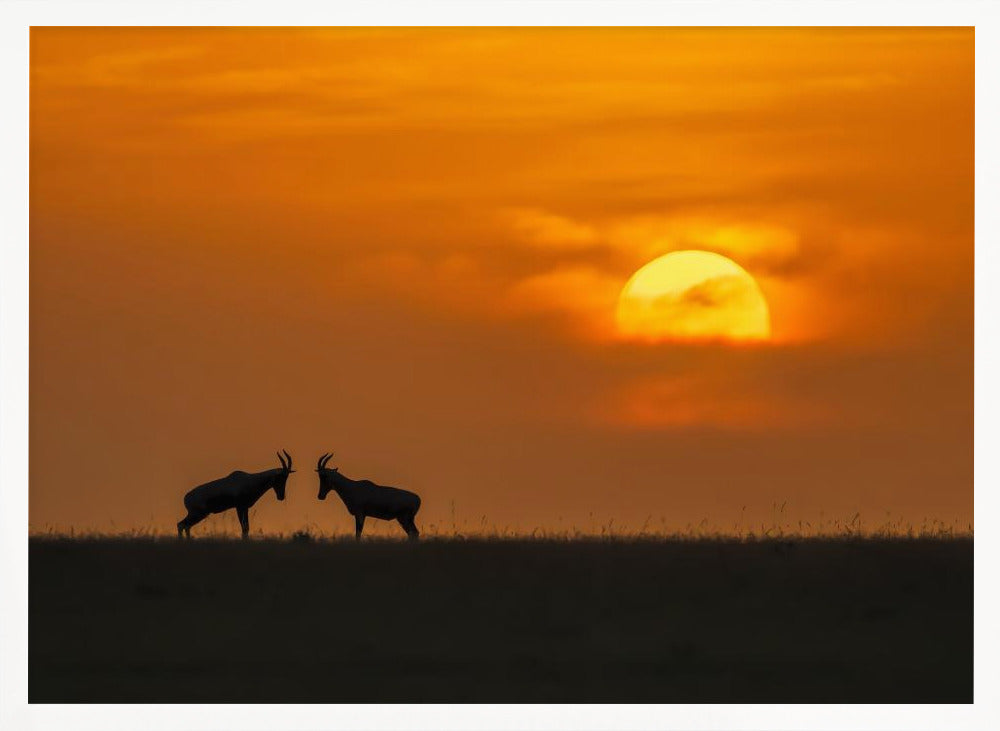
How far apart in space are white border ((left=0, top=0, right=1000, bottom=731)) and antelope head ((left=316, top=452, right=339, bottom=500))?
13977 mm

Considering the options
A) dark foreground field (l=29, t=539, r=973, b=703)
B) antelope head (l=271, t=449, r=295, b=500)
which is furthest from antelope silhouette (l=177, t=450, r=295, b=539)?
dark foreground field (l=29, t=539, r=973, b=703)

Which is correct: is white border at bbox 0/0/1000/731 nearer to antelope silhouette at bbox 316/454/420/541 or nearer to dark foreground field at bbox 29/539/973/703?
dark foreground field at bbox 29/539/973/703

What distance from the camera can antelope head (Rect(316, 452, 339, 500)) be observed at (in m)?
37.4

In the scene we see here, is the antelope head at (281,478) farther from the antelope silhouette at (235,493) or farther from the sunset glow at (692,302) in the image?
the sunset glow at (692,302)

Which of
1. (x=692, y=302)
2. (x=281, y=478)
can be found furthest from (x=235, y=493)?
(x=692, y=302)

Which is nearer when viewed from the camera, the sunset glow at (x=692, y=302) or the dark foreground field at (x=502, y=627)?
the dark foreground field at (x=502, y=627)

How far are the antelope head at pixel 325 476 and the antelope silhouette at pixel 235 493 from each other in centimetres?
49

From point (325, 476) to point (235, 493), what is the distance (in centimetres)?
169

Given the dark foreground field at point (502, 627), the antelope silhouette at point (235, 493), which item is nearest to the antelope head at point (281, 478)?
the antelope silhouette at point (235, 493)

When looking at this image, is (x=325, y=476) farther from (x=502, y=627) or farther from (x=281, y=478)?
(x=502, y=627)

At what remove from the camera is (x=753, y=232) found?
30.3 metres

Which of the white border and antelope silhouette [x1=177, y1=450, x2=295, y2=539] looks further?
antelope silhouette [x1=177, y1=450, x2=295, y2=539]
